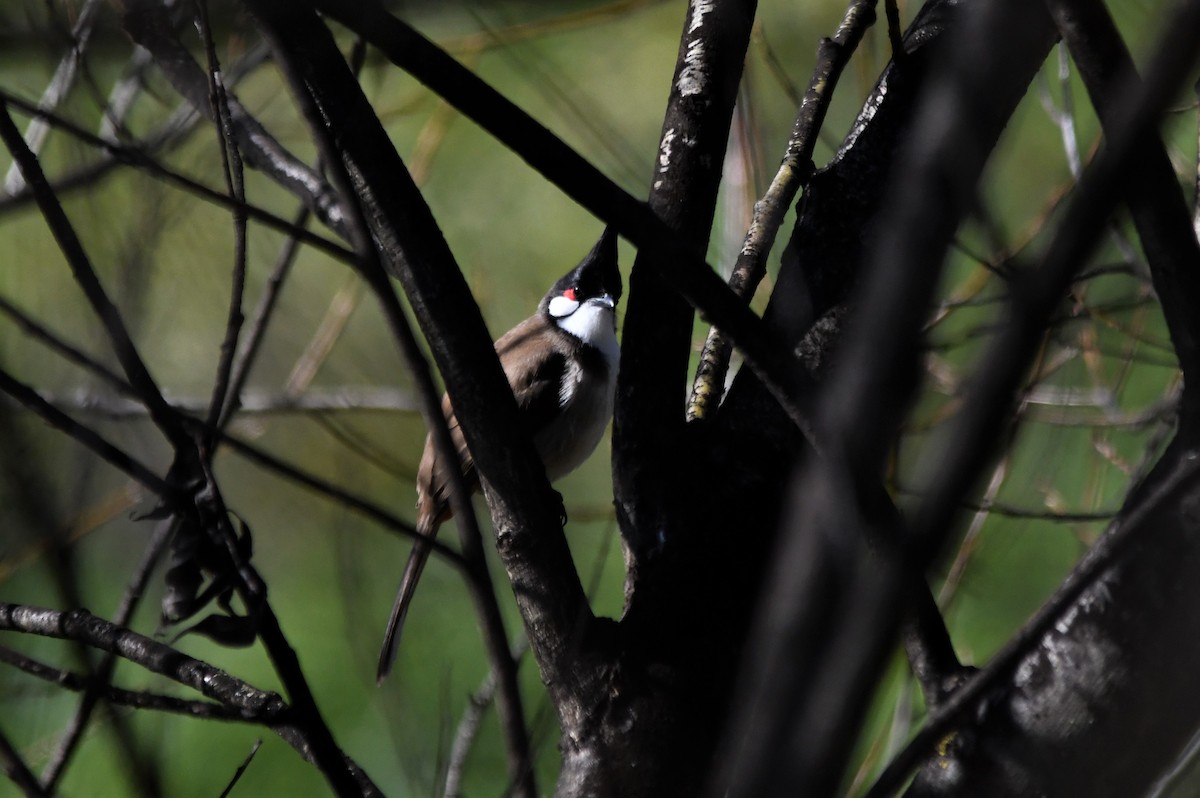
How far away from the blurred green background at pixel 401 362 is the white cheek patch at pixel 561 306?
1.44ft

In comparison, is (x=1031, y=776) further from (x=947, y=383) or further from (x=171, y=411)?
(x=947, y=383)

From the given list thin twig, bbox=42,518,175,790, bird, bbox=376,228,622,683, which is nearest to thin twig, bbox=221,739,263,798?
thin twig, bbox=42,518,175,790

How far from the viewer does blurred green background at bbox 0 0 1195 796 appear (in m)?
1.98

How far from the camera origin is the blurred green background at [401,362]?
198cm

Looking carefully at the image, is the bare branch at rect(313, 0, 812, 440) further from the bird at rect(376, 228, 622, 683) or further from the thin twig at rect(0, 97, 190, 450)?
the bird at rect(376, 228, 622, 683)

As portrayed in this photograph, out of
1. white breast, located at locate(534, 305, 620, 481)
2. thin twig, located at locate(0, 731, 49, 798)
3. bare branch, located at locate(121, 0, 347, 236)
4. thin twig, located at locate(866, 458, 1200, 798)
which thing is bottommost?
thin twig, located at locate(866, 458, 1200, 798)

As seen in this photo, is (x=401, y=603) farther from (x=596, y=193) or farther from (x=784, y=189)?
(x=596, y=193)

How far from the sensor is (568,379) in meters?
3.31

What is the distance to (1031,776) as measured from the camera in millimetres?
1239

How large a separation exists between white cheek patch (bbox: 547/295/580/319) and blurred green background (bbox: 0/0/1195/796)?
440mm

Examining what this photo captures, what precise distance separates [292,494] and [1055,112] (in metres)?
3.40

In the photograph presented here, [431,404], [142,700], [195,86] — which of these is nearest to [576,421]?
[195,86]

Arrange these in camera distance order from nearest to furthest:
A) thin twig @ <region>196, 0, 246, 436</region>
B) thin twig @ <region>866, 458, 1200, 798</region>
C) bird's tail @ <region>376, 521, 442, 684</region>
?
thin twig @ <region>866, 458, 1200, 798</region>
thin twig @ <region>196, 0, 246, 436</region>
bird's tail @ <region>376, 521, 442, 684</region>

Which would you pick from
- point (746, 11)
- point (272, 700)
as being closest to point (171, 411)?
point (272, 700)
